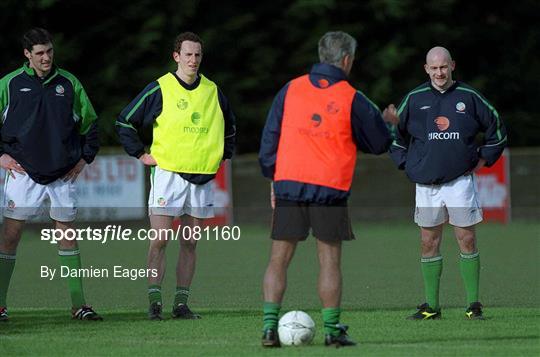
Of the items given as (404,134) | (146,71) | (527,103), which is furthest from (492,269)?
(527,103)

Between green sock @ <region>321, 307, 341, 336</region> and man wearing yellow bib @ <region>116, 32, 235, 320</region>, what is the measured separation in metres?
1.96

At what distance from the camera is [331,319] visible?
27.2 ft

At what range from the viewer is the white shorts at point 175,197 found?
1012cm

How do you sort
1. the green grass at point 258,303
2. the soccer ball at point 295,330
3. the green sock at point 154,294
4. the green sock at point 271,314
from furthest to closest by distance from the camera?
the green sock at point 154,294 < the green grass at point 258,303 < the soccer ball at point 295,330 < the green sock at point 271,314

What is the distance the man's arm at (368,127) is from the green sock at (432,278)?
6.58 feet

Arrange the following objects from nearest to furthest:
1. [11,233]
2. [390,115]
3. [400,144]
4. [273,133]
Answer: [273,133]
[390,115]
[11,233]
[400,144]

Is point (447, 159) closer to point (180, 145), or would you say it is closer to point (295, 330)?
point (180, 145)

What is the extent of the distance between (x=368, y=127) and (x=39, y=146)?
2.96 metres

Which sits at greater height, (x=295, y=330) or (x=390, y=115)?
(x=390, y=115)

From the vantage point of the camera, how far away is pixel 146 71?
1025 inches

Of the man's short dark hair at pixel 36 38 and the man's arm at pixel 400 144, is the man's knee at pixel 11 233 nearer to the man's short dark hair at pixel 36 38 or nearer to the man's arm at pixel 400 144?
the man's short dark hair at pixel 36 38

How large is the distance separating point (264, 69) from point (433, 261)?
17777 millimetres

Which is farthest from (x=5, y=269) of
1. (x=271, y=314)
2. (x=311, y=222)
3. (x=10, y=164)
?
(x=311, y=222)

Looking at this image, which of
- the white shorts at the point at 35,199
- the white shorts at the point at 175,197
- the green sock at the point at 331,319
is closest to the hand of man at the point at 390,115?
the green sock at the point at 331,319
